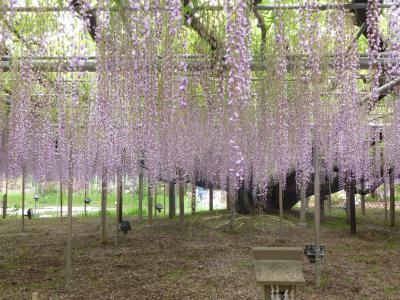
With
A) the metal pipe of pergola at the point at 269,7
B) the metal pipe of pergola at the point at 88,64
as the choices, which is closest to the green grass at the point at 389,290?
the metal pipe of pergola at the point at 88,64

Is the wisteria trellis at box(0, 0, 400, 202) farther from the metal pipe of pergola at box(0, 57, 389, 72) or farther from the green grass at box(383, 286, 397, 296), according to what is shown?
the green grass at box(383, 286, 397, 296)

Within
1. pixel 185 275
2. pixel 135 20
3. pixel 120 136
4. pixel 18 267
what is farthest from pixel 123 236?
pixel 135 20

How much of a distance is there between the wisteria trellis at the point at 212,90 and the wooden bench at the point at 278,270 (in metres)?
0.85

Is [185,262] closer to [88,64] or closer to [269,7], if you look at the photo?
[88,64]

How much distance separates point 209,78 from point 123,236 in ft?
16.8

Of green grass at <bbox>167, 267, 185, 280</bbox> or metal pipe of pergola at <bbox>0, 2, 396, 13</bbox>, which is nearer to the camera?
metal pipe of pergola at <bbox>0, 2, 396, 13</bbox>

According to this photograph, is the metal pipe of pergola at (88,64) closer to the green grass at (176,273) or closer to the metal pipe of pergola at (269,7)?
the metal pipe of pergola at (269,7)

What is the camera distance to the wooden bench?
3234 mm

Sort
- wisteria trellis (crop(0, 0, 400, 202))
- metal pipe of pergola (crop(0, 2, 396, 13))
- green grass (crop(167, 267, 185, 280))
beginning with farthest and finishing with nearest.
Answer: green grass (crop(167, 267, 185, 280)) < metal pipe of pergola (crop(0, 2, 396, 13)) < wisteria trellis (crop(0, 0, 400, 202))

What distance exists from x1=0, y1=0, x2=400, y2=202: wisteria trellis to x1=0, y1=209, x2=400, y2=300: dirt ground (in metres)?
1.42

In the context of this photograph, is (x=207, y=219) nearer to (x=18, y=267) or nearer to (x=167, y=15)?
(x=18, y=267)

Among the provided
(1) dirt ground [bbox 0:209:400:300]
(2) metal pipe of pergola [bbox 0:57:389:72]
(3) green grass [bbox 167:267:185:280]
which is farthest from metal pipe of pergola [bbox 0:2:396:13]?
(3) green grass [bbox 167:267:185:280]

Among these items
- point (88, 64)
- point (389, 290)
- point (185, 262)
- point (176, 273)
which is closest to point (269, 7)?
point (88, 64)

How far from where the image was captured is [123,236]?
29.3 feet
